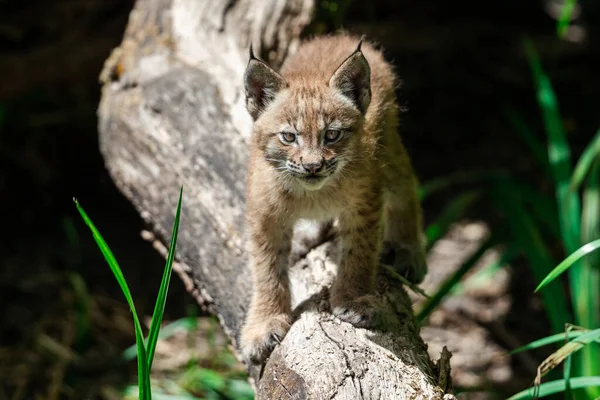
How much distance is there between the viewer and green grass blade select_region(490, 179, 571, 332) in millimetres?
4676

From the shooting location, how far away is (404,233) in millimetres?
4609

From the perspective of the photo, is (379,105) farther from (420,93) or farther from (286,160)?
(420,93)

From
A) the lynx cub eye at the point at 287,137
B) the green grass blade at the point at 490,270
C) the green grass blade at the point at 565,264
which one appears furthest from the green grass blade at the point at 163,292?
the green grass blade at the point at 490,270

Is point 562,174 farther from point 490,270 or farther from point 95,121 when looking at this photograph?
point 95,121

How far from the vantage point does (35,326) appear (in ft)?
20.2

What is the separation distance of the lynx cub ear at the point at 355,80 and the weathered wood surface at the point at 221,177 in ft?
2.69

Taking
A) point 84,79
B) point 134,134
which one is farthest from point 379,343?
point 84,79

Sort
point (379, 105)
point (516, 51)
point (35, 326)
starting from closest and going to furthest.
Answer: point (379, 105), point (35, 326), point (516, 51)

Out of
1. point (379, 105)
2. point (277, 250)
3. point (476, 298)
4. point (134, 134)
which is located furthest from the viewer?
point (476, 298)

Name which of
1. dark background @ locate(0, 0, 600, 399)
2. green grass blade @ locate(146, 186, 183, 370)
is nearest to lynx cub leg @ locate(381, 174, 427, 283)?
dark background @ locate(0, 0, 600, 399)

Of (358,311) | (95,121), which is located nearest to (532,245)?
(358,311)

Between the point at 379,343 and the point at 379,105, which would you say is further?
the point at 379,105

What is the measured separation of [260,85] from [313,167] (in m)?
0.56

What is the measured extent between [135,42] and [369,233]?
2.33 metres
